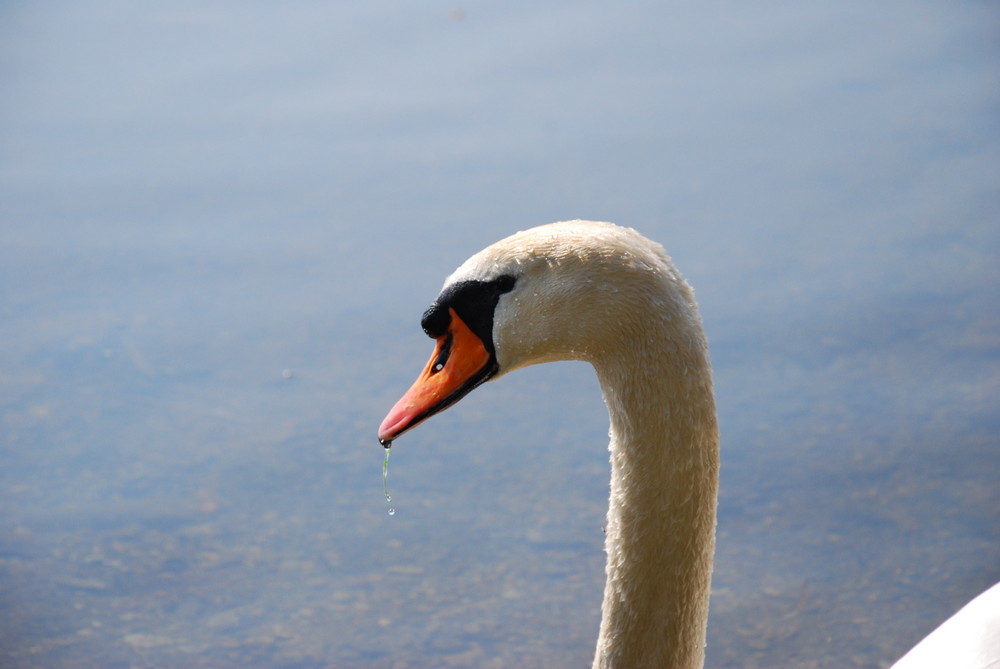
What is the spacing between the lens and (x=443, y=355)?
2.15 metres

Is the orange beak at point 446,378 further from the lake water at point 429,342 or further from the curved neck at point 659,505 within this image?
the lake water at point 429,342

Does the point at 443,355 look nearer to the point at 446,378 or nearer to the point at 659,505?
the point at 446,378

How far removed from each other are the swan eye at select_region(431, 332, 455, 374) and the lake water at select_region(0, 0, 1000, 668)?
4.75ft

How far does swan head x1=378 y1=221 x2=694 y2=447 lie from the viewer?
1.96m

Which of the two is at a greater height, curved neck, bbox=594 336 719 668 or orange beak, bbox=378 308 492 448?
orange beak, bbox=378 308 492 448

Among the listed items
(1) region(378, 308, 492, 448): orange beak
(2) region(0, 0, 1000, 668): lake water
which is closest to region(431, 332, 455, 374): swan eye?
(1) region(378, 308, 492, 448): orange beak

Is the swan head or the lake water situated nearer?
the swan head

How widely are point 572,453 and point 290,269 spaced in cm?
166

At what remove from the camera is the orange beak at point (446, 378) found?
210 cm

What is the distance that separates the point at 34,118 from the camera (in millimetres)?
6094

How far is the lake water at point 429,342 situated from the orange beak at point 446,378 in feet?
4.70

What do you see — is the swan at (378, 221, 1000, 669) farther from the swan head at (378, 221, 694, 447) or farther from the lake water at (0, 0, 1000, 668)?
the lake water at (0, 0, 1000, 668)

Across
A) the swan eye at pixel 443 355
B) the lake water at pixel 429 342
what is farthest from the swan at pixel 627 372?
the lake water at pixel 429 342

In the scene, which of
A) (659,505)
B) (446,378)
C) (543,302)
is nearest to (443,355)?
(446,378)
